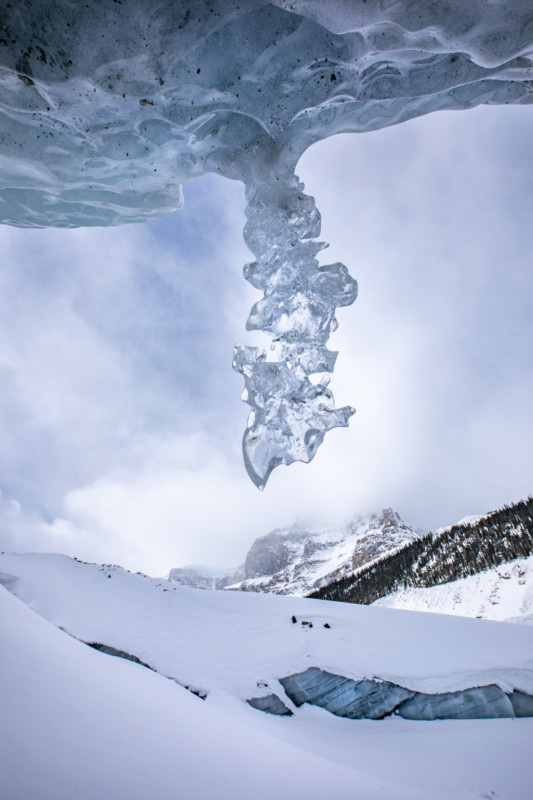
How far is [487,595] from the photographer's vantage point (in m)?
15.4

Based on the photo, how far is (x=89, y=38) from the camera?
2.99 meters

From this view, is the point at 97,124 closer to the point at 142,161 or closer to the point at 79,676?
the point at 142,161

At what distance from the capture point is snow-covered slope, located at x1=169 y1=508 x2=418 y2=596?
9112 cm

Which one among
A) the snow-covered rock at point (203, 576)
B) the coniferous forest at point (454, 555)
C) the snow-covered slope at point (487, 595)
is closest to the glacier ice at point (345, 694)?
the snow-covered slope at point (487, 595)

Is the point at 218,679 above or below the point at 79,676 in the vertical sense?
below

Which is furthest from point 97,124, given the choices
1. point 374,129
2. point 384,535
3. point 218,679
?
point 384,535

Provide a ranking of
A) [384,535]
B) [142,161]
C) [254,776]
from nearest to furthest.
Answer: [254,776]
[142,161]
[384,535]

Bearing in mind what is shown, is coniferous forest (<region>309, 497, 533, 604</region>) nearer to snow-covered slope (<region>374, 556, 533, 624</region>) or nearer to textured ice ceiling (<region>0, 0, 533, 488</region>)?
snow-covered slope (<region>374, 556, 533, 624</region>)

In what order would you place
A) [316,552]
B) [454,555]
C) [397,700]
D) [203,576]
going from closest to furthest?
[397,700]
[454,555]
[316,552]
[203,576]

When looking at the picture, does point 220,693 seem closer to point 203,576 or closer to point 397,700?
point 397,700

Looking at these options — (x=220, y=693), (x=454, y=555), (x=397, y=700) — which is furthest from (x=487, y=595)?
(x=220, y=693)

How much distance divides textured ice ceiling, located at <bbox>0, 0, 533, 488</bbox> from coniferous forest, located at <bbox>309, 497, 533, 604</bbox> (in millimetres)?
20458

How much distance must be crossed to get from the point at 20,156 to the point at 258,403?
13.7 feet

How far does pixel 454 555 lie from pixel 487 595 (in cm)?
1080
